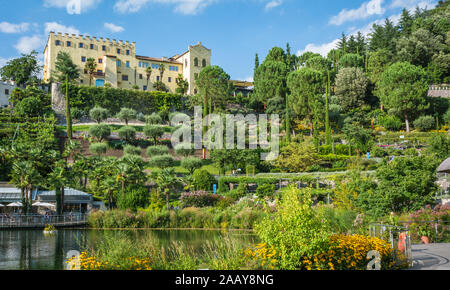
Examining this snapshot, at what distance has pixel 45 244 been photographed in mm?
18500

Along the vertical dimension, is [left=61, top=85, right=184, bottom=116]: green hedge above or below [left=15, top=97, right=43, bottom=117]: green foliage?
above

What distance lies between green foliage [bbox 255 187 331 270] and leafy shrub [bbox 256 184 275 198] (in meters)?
23.7

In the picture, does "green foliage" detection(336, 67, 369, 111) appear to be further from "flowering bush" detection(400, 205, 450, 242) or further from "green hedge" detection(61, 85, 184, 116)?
"flowering bush" detection(400, 205, 450, 242)

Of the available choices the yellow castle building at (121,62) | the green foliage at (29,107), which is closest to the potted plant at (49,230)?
the green foliage at (29,107)

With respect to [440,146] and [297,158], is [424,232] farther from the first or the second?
[297,158]

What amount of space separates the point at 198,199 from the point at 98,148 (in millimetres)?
15650

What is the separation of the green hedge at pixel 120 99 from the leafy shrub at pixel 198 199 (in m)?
29.8

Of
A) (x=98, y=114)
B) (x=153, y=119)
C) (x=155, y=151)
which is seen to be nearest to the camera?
(x=155, y=151)

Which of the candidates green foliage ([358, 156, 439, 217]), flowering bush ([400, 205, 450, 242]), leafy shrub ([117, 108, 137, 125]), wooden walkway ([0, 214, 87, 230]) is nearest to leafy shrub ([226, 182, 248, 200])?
wooden walkway ([0, 214, 87, 230])

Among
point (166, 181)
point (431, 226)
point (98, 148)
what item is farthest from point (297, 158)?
point (431, 226)

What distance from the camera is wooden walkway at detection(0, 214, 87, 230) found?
82.6ft

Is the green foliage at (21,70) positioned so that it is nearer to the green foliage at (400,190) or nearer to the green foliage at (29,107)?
the green foliage at (29,107)

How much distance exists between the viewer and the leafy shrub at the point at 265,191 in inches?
1219

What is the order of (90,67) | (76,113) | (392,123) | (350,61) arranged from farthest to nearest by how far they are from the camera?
(350,61) → (90,67) → (76,113) → (392,123)
